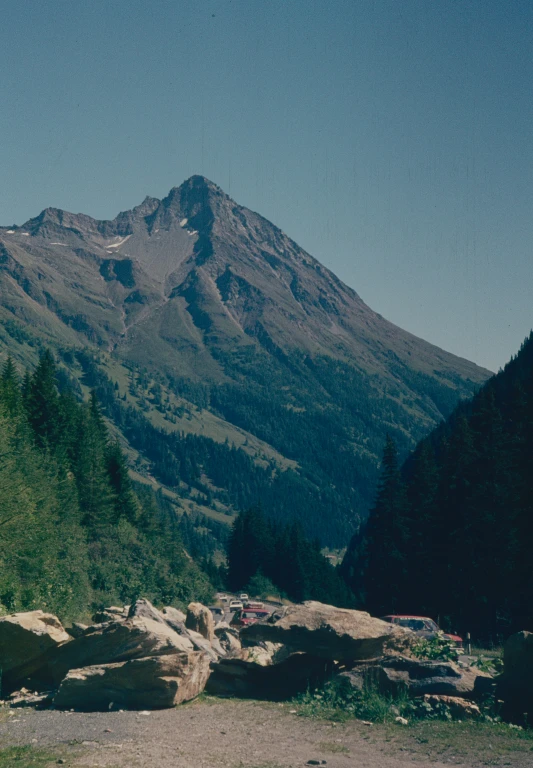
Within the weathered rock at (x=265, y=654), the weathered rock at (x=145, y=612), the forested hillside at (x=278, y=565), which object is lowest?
the forested hillside at (x=278, y=565)

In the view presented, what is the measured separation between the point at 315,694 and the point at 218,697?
3.10 m

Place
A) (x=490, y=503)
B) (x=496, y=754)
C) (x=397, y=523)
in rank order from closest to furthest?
(x=496, y=754) < (x=490, y=503) < (x=397, y=523)

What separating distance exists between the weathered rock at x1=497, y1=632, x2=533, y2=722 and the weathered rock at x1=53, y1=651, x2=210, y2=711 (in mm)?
9131

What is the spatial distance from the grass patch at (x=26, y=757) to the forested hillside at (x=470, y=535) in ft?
95.1

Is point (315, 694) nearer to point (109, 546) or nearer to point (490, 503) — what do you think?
point (490, 503)

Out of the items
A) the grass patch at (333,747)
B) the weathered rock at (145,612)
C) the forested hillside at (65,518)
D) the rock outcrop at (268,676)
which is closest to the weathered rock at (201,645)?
the weathered rock at (145,612)

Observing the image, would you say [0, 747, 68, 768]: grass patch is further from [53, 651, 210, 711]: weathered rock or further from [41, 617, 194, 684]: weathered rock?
[41, 617, 194, 684]: weathered rock

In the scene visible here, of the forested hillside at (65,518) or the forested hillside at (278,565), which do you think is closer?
the forested hillside at (65,518)

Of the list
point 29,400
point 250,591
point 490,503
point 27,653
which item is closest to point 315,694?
point 27,653

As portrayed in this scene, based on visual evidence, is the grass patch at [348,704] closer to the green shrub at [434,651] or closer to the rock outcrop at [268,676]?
the rock outcrop at [268,676]

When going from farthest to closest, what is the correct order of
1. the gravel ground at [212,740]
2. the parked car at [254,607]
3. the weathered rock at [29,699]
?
the parked car at [254,607], the weathered rock at [29,699], the gravel ground at [212,740]

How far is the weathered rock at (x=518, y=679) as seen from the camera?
60.8ft

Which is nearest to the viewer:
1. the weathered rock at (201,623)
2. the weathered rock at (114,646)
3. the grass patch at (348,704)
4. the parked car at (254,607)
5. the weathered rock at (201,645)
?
the grass patch at (348,704)

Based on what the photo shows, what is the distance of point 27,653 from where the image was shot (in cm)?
2183
